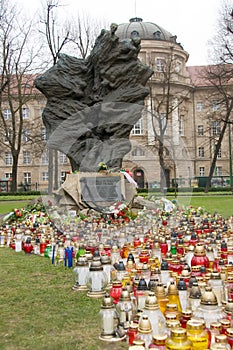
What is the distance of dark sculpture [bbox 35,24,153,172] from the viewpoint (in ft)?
42.2

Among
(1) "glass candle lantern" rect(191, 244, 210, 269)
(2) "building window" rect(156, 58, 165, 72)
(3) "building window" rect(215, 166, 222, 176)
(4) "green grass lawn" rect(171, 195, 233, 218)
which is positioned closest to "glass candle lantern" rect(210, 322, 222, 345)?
(1) "glass candle lantern" rect(191, 244, 210, 269)

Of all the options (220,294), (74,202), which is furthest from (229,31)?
(220,294)

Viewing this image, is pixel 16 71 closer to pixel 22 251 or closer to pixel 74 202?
pixel 74 202

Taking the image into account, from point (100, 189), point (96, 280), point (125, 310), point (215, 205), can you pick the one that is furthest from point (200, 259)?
point (215, 205)

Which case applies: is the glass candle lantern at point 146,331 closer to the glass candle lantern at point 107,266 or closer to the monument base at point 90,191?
the glass candle lantern at point 107,266

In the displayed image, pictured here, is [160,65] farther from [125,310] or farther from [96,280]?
[125,310]

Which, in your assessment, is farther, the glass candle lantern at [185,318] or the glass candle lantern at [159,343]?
the glass candle lantern at [185,318]

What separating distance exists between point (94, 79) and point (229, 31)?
12332 millimetres

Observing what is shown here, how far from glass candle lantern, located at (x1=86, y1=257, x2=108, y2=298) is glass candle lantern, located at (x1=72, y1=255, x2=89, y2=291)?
0.70 feet

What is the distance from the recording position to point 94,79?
1348 centimetres

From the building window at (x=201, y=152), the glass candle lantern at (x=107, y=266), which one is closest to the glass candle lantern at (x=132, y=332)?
the glass candle lantern at (x=107, y=266)

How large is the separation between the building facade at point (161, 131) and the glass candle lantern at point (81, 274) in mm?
9881

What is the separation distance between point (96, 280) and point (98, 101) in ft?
30.1

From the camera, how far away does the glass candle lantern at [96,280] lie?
449cm
